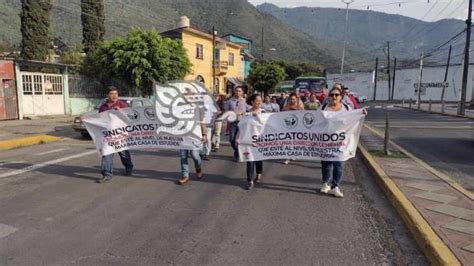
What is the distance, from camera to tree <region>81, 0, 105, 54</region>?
95.1 ft

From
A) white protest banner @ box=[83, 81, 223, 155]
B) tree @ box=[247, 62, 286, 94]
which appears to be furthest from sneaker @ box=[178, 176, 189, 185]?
tree @ box=[247, 62, 286, 94]

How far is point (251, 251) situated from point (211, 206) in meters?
1.69

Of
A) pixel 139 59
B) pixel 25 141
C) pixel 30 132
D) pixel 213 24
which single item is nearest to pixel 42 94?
pixel 139 59

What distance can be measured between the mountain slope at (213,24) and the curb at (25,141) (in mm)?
24349

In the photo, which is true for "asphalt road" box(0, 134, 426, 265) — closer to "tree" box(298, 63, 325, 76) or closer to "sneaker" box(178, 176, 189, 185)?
"sneaker" box(178, 176, 189, 185)

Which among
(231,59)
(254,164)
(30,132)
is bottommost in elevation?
(30,132)

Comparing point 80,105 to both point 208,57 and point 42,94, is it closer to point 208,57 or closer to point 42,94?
point 42,94

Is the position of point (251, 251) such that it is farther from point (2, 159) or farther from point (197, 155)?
point (2, 159)

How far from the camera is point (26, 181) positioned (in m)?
7.35

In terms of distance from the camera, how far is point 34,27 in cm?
2498

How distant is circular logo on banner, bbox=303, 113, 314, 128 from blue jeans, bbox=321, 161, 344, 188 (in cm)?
67

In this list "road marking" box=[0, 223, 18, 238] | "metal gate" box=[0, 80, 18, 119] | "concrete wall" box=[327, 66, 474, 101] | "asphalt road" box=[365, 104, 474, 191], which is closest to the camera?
"road marking" box=[0, 223, 18, 238]

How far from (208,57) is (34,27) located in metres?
17.8

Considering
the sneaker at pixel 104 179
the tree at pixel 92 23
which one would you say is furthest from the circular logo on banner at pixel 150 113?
the tree at pixel 92 23
